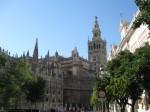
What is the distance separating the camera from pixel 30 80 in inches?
3159

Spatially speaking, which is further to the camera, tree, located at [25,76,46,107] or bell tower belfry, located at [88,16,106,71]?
bell tower belfry, located at [88,16,106,71]

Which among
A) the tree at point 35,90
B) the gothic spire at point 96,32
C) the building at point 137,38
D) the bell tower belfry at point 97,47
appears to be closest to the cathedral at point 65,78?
the bell tower belfry at point 97,47

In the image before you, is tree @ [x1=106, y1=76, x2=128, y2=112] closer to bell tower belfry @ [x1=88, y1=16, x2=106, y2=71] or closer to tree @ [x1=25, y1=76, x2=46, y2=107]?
tree @ [x1=25, y1=76, x2=46, y2=107]

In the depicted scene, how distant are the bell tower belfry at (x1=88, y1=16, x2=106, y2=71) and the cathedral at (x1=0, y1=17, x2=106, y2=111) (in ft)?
3.31

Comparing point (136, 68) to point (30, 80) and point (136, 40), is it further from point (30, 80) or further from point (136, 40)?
point (30, 80)

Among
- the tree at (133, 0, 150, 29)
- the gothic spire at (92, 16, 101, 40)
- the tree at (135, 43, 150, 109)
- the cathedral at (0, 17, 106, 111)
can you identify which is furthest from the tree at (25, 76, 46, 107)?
the gothic spire at (92, 16, 101, 40)

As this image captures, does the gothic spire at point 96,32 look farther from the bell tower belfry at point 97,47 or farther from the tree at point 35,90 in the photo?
the tree at point 35,90

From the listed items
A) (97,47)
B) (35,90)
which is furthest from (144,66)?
(97,47)

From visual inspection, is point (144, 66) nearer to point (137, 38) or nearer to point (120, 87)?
point (120, 87)

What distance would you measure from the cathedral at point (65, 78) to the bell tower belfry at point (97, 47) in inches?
39.7

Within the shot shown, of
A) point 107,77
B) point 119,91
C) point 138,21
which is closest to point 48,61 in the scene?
point 107,77

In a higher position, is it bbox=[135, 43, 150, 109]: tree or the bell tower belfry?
the bell tower belfry

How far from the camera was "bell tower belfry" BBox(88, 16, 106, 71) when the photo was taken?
618 feet

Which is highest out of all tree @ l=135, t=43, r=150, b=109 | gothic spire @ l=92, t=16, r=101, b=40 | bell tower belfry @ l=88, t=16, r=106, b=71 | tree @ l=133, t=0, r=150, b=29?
gothic spire @ l=92, t=16, r=101, b=40
